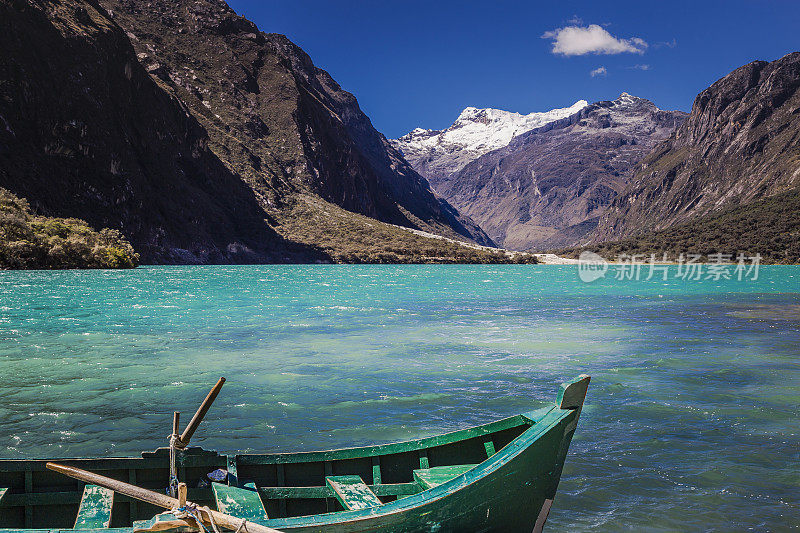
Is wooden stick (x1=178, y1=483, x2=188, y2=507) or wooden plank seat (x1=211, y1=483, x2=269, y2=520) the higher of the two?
wooden stick (x1=178, y1=483, x2=188, y2=507)

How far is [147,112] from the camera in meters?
164

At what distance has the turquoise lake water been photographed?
1020 centimetres

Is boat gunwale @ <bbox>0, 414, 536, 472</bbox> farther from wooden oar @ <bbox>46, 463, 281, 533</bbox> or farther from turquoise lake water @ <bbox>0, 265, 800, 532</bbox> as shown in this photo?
turquoise lake water @ <bbox>0, 265, 800, 532</bbox>

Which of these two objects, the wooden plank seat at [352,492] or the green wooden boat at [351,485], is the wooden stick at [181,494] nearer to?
the green wooden boat at [351,485]

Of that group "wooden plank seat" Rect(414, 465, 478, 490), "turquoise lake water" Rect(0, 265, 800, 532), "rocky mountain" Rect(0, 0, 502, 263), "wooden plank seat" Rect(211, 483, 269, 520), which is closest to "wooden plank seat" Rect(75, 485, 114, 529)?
"wooden plank seat" Rect(211, 483, 269, 520)

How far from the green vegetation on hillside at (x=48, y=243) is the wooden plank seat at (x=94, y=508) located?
86971 mm

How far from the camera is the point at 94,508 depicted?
6.61m

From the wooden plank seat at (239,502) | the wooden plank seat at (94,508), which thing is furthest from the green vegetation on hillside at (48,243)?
the wooden plank seat at (239,502)

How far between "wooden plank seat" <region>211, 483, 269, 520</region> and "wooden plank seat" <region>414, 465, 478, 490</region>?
1.99 metres

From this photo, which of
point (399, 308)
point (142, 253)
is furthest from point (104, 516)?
point (142, 253)

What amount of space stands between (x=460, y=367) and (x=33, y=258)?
3270 inches

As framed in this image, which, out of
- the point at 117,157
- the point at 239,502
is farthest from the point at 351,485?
the point at 117,157

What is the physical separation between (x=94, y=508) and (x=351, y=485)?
2970 mm

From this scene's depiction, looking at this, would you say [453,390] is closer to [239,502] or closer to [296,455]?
[296,455]
